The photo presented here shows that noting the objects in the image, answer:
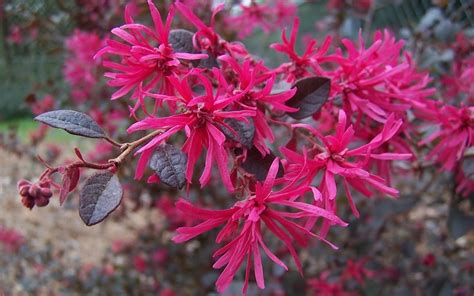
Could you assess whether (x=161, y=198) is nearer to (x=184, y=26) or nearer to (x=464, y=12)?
(x=184, y=26)

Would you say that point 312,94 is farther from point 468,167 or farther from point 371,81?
point 468,167

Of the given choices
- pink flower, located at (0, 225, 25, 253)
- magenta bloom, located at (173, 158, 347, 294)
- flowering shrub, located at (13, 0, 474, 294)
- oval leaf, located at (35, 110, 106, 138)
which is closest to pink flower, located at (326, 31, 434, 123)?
flowering shrub, located at (13, 0, 474, 294)

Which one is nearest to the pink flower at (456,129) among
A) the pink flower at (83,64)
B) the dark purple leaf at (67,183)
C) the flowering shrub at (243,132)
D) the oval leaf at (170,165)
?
the flowering shrub at (243,132)

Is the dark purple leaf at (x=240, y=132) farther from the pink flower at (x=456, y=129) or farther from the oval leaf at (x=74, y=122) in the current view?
the pink flower at (x=456, y=129)

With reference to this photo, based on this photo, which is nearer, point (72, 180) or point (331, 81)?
point (72, 180)

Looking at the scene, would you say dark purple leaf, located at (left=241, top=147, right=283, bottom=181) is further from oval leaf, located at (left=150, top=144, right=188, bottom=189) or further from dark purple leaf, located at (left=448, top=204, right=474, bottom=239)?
dark purple leaf, located at (left=448, top=204, right=474, bottom=239)

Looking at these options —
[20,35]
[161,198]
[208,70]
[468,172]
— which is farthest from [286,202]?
[20,35]

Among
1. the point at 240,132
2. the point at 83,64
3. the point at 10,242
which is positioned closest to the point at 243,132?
the point at 240,132
